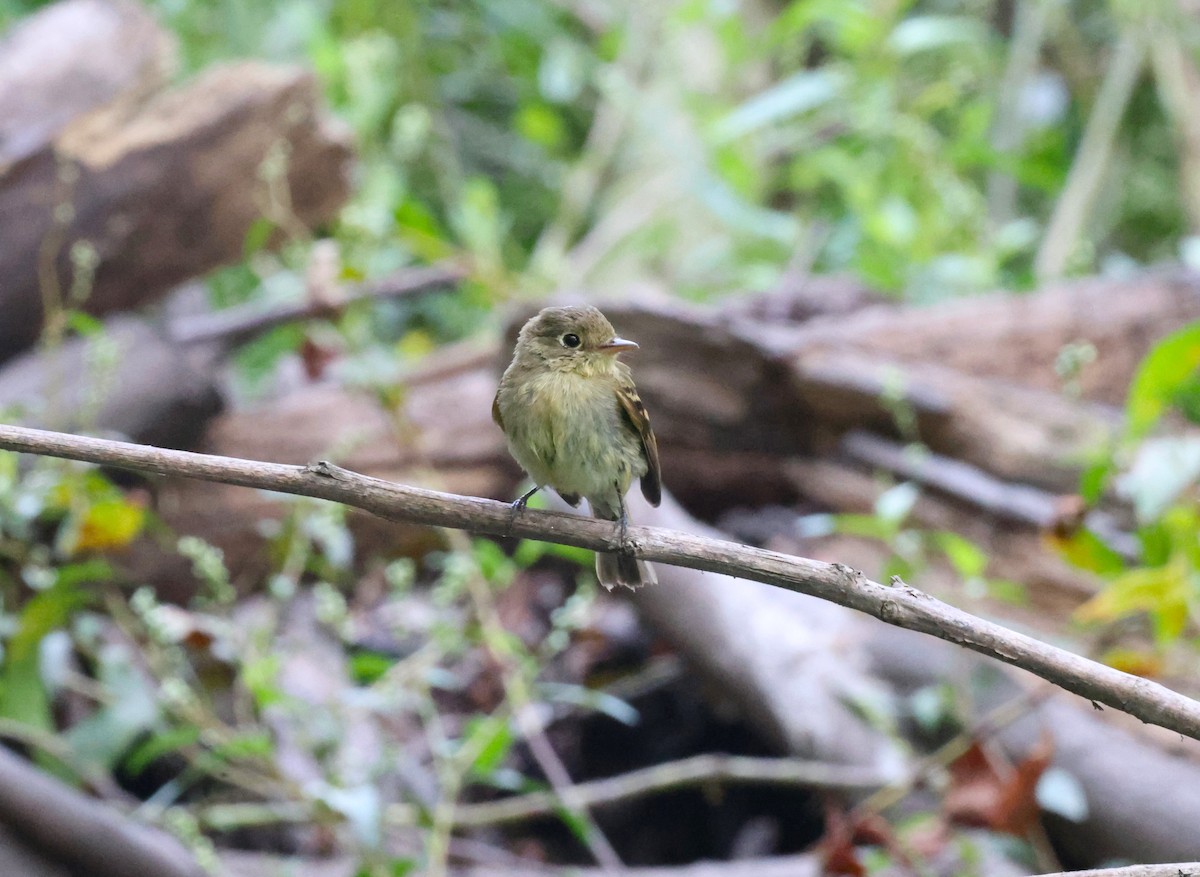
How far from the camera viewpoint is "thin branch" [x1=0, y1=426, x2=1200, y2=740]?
1.65 m

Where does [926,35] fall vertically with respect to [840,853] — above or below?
above

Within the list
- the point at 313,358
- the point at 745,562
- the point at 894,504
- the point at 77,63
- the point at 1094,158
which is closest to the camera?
the point at 745,562

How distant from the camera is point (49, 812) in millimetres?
2895

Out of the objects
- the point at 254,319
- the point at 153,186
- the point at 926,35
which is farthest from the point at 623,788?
the point at 926,35

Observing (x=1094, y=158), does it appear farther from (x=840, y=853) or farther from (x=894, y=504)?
(x=840, y=853)

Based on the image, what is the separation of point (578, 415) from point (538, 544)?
41.4 inches

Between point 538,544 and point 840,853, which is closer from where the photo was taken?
point 840,853

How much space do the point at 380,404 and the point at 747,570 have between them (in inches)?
113

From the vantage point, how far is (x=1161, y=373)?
3.06 meters

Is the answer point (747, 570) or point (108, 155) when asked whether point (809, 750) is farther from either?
point (108, 155)

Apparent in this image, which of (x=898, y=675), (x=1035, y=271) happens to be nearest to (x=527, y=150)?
(x=1035, y=271)

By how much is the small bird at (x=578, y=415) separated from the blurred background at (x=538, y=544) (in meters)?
0.88

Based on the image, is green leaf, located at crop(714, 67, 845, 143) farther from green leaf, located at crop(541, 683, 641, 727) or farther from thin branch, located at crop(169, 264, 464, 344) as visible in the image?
green leaf, located at crop(541, 683, 641, 727)

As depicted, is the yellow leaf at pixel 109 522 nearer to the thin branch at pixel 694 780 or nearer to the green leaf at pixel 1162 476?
the thin branch at pixel 694 780
